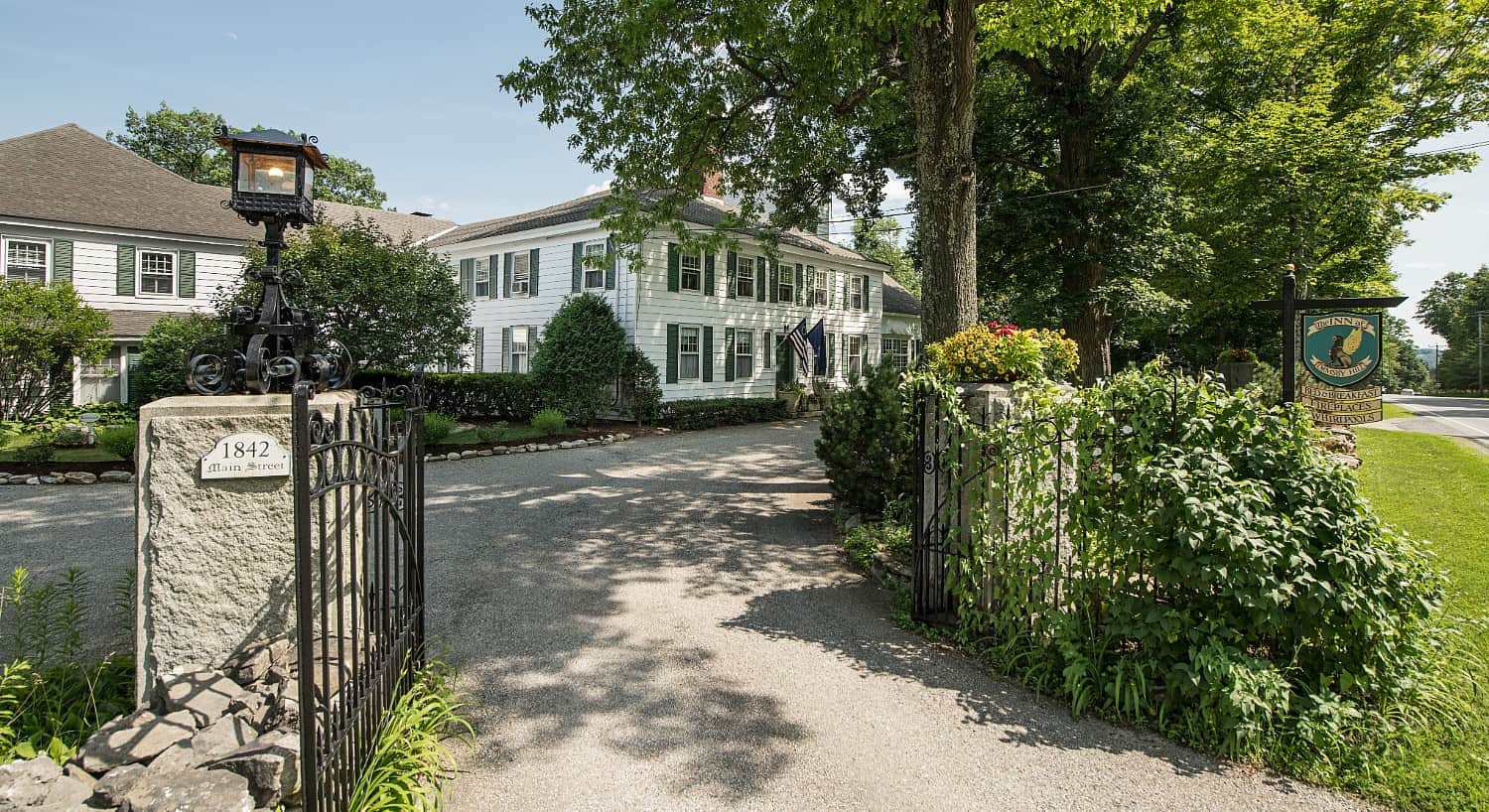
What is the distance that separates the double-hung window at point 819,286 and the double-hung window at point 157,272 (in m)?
17.8

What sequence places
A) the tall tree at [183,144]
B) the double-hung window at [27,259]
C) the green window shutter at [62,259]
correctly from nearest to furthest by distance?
1. the double-hung window at [27,259]
2. the green window shutter at [62,259]
3. the tall tree at [183,144]

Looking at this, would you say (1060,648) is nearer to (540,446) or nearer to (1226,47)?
(540,446)

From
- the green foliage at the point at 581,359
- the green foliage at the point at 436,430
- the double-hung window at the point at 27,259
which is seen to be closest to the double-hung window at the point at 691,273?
the green foliage at the point at 581,359

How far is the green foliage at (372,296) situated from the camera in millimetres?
12797

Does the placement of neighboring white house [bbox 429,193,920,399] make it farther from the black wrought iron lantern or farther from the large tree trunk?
the black wrought iron lantern

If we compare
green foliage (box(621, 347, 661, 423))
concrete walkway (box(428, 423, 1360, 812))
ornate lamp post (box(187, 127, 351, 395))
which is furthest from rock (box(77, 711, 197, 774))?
green foliage (box(621, 347, 661, 423))

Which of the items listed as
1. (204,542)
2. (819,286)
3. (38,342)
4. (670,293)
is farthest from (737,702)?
(819,286)

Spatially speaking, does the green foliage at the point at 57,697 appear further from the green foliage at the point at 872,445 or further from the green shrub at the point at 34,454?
the green shrub at the point at 34,454

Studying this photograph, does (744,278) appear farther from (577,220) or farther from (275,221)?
(275,221)

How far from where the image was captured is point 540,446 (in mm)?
13328

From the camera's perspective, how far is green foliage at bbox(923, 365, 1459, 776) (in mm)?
3246

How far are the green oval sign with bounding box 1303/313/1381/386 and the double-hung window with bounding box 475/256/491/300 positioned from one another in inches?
766

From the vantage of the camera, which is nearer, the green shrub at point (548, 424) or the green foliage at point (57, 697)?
the green foliage at point (57, 697)

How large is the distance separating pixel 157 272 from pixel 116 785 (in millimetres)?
21466
